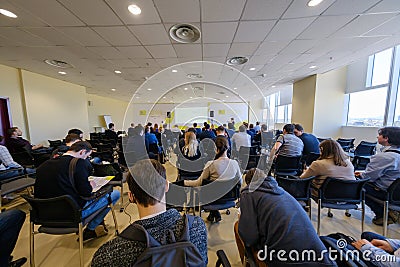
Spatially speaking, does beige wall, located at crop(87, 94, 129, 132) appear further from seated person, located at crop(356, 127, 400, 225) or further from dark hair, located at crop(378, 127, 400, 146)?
dark hair, located at crop(378, 127, 400, 146)

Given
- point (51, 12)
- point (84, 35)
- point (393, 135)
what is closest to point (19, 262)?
point (51, 12)

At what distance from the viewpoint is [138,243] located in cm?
70

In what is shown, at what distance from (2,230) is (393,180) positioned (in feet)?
12.6

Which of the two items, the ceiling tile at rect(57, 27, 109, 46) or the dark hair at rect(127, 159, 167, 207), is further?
the ceiling tile at rect(57, 27, 109, 46)

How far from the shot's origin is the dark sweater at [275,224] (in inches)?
36.1

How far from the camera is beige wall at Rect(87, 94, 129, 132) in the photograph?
9.98 metres

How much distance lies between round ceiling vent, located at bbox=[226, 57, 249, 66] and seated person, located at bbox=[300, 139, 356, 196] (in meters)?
3.13

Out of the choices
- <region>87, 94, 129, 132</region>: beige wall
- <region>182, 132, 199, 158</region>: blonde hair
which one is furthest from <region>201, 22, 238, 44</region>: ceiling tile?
<region>87, 94, 129, 132</region>: beige wall

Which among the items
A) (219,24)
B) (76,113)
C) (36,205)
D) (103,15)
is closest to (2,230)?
(36,205)

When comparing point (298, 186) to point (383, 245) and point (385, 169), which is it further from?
point (385, 169)

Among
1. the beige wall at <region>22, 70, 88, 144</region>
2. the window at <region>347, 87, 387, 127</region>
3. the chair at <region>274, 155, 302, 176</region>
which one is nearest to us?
the chair at <region>274, 155, 302, 176</region>

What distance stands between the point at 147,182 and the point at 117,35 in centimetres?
316

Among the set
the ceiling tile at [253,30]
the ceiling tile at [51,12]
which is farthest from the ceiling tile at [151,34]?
the ceiling tile at [253,30]

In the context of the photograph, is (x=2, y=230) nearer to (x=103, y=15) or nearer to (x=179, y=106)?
(x=103, y=15)
